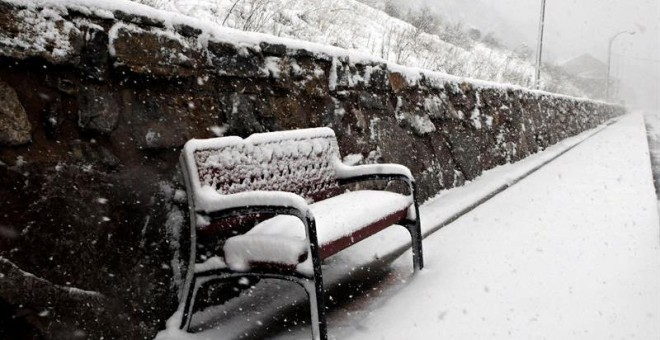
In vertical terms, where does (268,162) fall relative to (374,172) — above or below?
above

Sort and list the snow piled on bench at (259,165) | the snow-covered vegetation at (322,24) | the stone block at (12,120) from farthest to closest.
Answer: the snow-covered vegetation at (322,24) → the snow piled on bench at (259,165) → the stone block at (12,120)

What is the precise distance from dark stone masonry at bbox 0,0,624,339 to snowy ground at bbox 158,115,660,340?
1.43 ft

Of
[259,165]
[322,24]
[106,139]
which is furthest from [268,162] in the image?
[322,24]

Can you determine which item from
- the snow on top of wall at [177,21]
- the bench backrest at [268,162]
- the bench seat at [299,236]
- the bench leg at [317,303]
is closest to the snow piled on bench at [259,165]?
the bench backrest at [268,162]

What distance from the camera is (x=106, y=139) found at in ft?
6.44

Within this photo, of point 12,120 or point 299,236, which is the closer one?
point 12,120

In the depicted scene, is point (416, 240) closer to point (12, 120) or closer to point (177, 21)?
point (177, 21)

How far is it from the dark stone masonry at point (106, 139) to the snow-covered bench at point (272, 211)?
0.60 ft

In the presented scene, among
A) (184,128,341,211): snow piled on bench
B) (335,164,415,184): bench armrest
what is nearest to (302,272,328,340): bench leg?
(184,128,341,211): snow piled on bench

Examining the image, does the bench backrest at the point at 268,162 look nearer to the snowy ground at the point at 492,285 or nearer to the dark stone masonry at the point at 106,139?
the dark stone masonry at the point at 106,139

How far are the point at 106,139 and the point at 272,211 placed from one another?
719 millimetres

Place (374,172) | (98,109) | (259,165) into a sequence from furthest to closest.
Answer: (374,172) → (259,165) → (98,109)

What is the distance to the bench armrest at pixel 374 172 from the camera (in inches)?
116

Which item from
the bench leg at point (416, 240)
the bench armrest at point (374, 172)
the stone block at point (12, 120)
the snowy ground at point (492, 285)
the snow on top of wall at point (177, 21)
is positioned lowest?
the snowy ground at point (492, 285)
